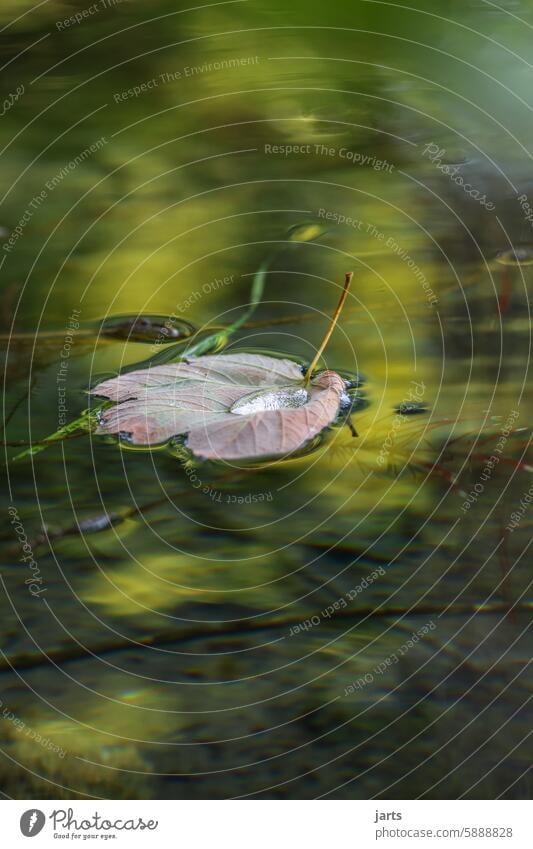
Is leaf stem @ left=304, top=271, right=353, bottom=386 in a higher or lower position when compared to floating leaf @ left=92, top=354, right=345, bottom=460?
higher

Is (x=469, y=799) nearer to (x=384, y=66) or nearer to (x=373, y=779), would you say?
(x=373, y=779)

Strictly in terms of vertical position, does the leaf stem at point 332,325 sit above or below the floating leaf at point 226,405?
above
